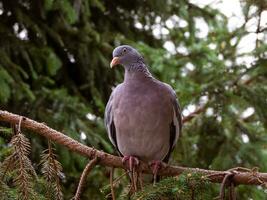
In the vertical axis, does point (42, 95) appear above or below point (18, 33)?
below

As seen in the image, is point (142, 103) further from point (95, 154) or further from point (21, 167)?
point (21, 167)

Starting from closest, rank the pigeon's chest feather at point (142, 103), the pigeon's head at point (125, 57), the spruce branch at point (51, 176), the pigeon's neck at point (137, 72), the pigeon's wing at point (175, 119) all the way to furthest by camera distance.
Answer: the spruce branch at point (51, 176)
the pigeon's chest feather at point (142, 103)
the pigeon's wing at point (175, 119)
the pigeon's neck at point (137, 72)
the pigeon's head at point (125, 57)

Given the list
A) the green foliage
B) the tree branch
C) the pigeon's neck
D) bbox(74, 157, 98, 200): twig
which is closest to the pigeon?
the pigeon's neck

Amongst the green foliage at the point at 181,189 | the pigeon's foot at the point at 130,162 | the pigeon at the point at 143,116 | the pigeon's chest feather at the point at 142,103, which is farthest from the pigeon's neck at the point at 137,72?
the green foliage at the point at 181,189

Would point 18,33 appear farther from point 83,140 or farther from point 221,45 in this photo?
point 221,45

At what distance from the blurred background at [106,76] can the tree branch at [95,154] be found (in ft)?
4.23

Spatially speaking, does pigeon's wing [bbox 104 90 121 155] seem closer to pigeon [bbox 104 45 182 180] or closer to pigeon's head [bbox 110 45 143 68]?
pigeon [bbox 104 45 182 180]

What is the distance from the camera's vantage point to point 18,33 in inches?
204

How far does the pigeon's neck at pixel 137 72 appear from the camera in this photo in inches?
142

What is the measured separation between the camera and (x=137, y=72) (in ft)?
12.0

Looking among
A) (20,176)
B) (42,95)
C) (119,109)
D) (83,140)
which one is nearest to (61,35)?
(42,95)

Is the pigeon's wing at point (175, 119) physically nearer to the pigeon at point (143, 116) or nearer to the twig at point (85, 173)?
the pigeon at point (143, 116)

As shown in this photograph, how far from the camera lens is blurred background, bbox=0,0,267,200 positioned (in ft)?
14.7

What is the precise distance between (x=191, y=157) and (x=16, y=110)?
154 cm
